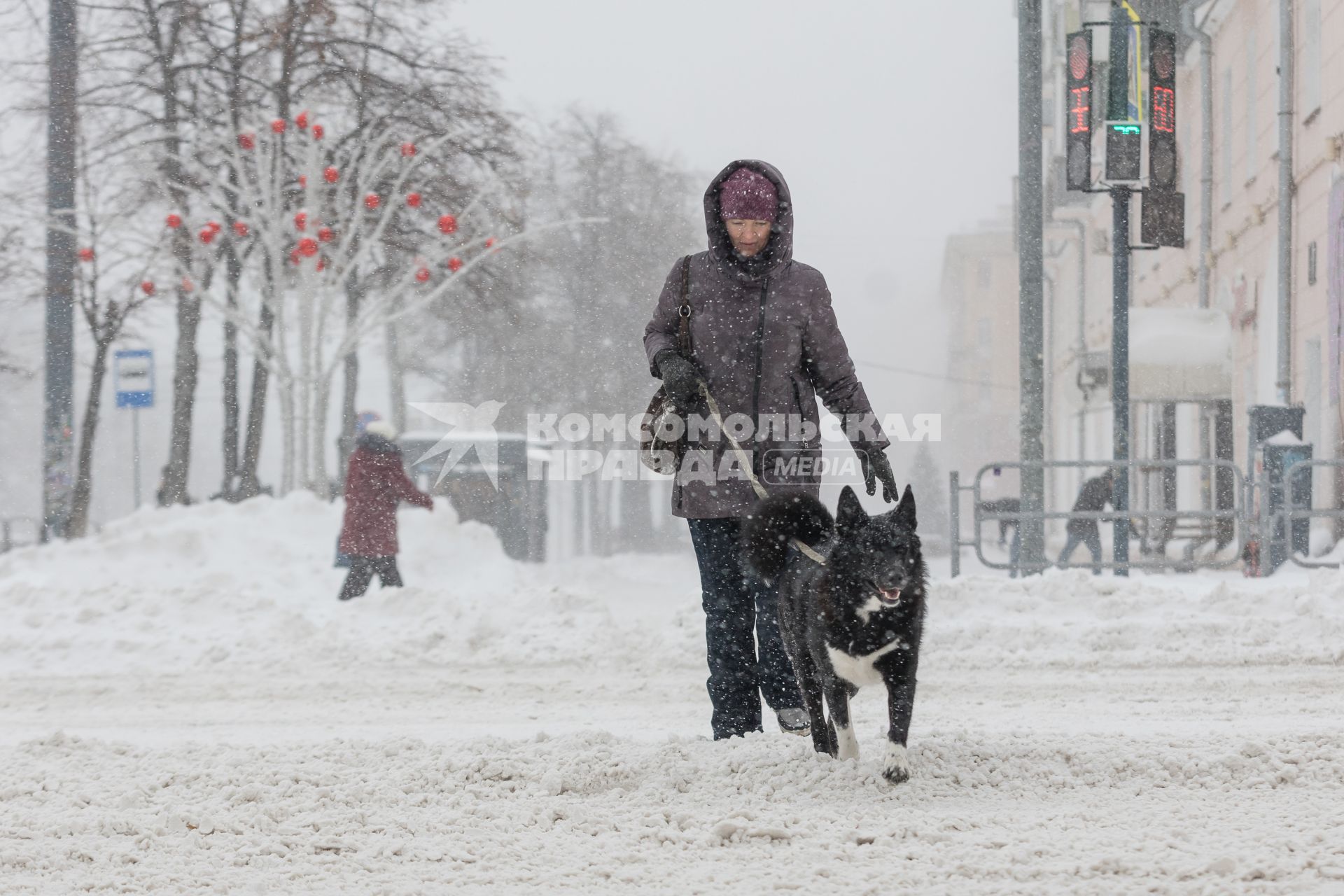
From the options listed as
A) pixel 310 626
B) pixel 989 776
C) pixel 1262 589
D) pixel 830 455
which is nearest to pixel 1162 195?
pixel 830 455

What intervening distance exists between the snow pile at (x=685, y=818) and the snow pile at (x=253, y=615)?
346 cm

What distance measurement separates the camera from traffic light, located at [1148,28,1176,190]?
467 inches

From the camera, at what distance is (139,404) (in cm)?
1593

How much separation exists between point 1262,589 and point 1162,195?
15.9ft

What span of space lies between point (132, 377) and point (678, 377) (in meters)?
13.3

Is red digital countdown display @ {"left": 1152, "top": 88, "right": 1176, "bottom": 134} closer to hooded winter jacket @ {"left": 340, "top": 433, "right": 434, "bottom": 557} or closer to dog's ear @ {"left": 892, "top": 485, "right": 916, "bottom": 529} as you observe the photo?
hooded winter jacket @ {"left": 340, "top": 433, "right": 434, "bottom": 557}

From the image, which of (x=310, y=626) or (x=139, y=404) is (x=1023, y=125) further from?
(x=139, y=404)

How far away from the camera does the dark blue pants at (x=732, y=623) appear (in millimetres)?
4672

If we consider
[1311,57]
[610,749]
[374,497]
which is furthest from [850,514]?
[1311,57]

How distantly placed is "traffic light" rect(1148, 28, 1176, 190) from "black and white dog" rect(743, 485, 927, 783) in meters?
8.89

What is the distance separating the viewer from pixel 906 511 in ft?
12.8

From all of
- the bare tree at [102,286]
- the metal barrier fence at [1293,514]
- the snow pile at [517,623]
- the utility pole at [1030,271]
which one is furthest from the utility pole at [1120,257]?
the bare tree at [102,286]

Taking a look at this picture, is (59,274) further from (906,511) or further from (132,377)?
(906,511)

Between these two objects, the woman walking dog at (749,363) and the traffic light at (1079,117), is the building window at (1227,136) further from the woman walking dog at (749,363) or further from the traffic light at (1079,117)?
the woman walking dog at (749,363)
